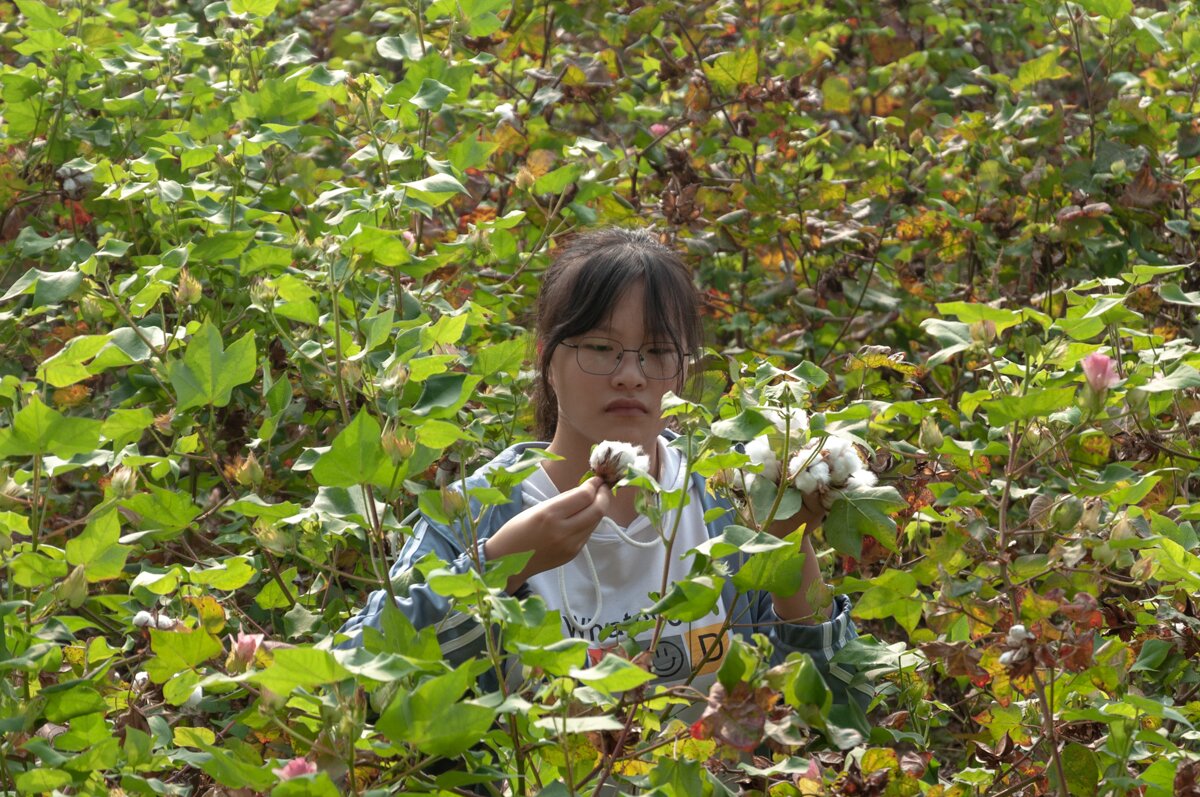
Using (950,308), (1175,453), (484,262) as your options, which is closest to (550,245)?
(484,262)

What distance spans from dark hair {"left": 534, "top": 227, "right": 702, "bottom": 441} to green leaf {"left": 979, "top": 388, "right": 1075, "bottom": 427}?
21.5 inches

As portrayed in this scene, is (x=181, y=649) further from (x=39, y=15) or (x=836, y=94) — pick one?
(x=836, y=94)

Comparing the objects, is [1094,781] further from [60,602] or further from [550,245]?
[550,245]

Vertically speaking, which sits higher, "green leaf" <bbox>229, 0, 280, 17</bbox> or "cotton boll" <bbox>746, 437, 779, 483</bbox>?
"green leaf" <bbox>229, 0, 280, 17</bbox>

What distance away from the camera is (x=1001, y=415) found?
1.33 m

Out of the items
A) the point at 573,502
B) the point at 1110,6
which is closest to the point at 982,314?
the point at 573,502

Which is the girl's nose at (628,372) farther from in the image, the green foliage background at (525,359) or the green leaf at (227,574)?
the green leaf at (227,574)

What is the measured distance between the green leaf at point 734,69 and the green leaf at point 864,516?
5.73ft

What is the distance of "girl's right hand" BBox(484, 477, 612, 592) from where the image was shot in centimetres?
136

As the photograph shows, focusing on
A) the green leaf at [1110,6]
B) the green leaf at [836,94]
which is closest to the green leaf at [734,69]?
the green leaf at [836,94]

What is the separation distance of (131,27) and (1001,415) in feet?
9.23

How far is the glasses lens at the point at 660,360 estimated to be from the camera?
1.78 m

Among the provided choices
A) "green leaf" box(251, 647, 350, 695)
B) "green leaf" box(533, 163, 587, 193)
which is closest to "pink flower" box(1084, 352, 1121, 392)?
"green leaf" box(251, 647, 350, 695)

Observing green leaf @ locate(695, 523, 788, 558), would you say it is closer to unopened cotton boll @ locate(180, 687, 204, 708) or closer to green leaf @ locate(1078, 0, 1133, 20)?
unopened cotton boll @ locate(180, 687, 204, 708)
